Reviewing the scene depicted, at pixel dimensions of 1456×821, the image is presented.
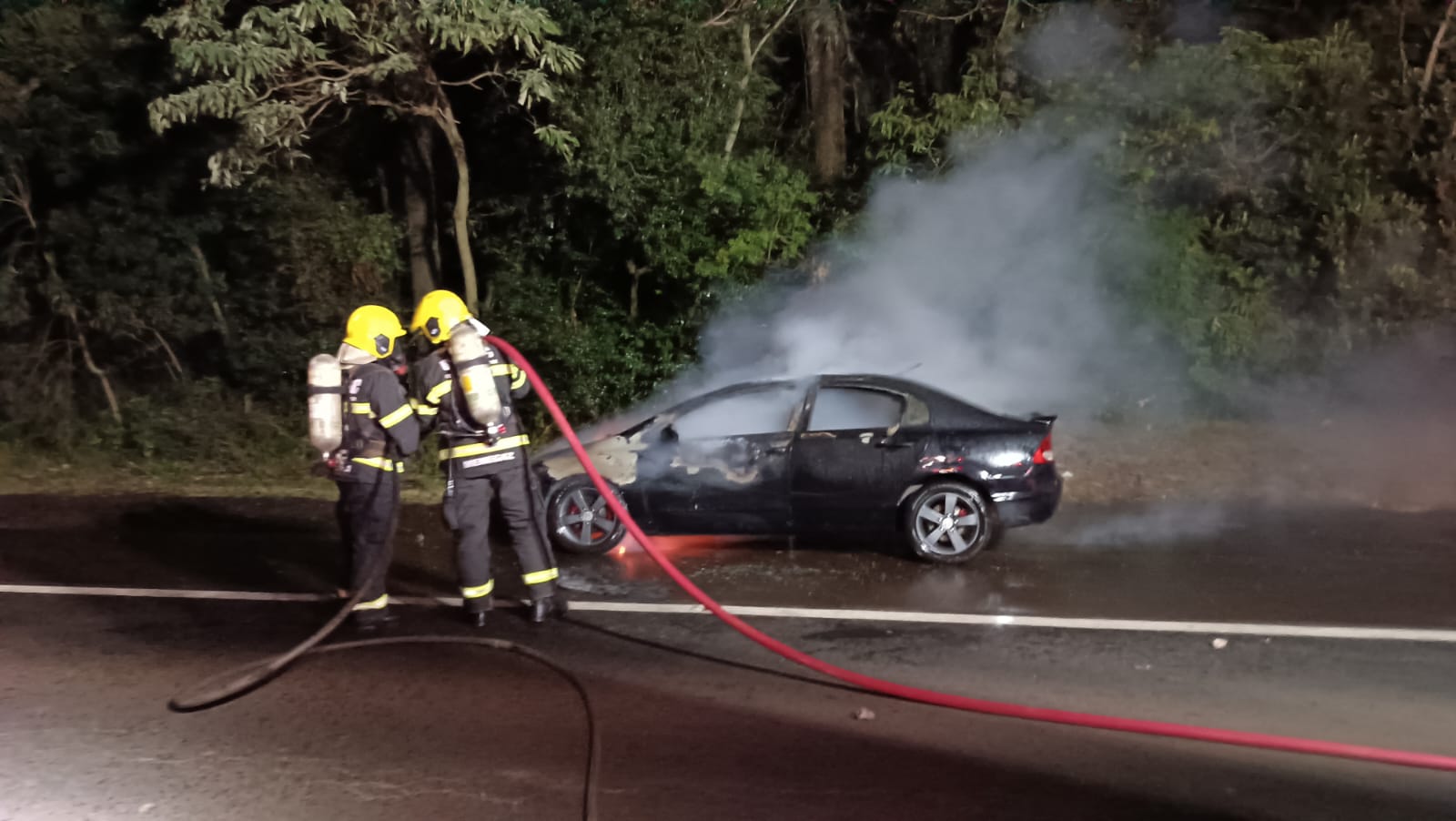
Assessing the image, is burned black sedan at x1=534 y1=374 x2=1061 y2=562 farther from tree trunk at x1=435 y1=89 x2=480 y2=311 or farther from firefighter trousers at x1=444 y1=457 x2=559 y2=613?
tree trunk at x1=435 y1=89 x2=480 y2=311

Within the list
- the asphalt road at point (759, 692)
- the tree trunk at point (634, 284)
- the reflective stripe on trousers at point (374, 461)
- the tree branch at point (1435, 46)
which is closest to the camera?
the asphalt road at point (759, 692)

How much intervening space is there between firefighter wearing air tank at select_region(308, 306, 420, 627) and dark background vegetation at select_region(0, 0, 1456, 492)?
5.43 m

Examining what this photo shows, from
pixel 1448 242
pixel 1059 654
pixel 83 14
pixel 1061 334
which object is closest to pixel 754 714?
pixel 1059 654

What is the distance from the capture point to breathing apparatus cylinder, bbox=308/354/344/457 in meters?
6.59

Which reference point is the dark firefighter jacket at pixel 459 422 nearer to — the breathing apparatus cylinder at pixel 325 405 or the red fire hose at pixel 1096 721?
the breathing apparatus cylinder at pixel 325 405

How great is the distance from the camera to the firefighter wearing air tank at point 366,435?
260 inches

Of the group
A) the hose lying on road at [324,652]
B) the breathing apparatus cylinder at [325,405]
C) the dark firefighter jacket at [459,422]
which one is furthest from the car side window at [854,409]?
the breathing apparatus cylinder at [325,405]

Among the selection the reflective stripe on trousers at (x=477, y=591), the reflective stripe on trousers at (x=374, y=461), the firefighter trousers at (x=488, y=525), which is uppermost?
the reflective stripe on trousers at (x=374, y=461)

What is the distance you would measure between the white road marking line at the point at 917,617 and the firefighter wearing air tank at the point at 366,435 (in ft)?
1.98

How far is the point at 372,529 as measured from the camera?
22.1 feet

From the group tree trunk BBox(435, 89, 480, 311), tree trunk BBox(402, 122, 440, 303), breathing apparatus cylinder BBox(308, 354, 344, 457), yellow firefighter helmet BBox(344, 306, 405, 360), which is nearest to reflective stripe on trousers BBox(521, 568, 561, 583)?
breathing apparatus cylinder BBox(308, 354, 344, 457)

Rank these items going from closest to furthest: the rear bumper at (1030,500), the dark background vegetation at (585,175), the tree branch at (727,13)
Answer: the rear bumper at (1030,500), the dark background vegetation at (585,175), the tree branch at (727,13)

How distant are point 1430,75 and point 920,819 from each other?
12.4 m

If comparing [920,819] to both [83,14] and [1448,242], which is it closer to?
[1448,242]
